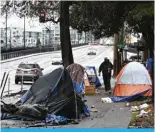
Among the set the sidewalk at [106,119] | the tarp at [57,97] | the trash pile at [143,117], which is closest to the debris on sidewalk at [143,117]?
the trash pile at [143,117]

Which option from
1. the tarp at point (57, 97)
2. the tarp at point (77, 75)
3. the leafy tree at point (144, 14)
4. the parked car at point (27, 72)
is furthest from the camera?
the parked car at point (27, 72)

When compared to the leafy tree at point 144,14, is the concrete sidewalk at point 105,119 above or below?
below

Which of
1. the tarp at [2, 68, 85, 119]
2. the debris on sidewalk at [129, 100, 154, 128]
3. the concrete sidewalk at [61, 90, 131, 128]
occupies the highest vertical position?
the tarp at [2, 68, 85, 119]

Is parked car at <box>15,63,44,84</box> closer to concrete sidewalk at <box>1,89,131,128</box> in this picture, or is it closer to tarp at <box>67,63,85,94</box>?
concrete sidewalk at <box>1,89,131,128</box>

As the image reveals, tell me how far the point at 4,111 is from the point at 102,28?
14.1m

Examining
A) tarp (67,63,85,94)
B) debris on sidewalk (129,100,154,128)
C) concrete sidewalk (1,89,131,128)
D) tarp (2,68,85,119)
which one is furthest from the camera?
tarp (67,63,85,94)

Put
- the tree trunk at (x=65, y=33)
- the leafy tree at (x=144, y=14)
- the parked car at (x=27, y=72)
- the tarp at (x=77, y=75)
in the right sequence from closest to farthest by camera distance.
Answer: the tarp at (x=77, y=75), the leafy tree at (x=144, y=14), the tree trunk at (x=65, y=33), the parked car at (x=27, y=72)

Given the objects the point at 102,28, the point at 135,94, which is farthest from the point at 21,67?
the point at 135,94

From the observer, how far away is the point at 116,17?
22.2m

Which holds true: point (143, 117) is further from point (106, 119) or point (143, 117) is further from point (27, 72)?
point (27, 72)

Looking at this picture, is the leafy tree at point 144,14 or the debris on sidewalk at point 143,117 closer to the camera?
the debris on sidewalk at point 143,117

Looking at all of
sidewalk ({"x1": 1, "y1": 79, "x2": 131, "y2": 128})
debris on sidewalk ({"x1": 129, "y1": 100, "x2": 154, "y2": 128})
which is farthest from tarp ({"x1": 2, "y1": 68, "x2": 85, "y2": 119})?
debris on sidewalk ({"x1": 129, "y1": 100, "x2": 154, "y2": 128})

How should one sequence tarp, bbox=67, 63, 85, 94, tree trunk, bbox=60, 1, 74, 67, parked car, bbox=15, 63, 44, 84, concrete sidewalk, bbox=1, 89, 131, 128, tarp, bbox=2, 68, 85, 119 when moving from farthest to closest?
parked car, bbox=15, 63, 44, 84 < tree trunk, bbox=60, 1, 74, 67 < tarp, bbox=67, 63, 85, 94 < tarp, bbox=2, 68, 85, 119 < concrete sidewalk, bbox=1, 89, 131, 128

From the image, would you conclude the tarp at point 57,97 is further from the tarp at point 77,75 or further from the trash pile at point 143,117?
the trash pile at point 143,117
